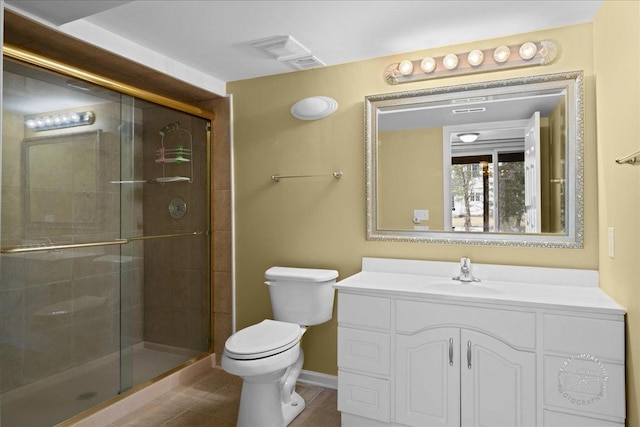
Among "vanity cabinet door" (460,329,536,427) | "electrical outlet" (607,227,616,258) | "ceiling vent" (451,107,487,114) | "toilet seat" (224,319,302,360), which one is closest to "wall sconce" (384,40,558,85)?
"ceiling vent" (451,107,487,114)

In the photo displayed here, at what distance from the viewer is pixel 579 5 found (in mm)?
1958

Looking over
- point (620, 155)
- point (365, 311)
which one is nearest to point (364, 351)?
point (365, 311)

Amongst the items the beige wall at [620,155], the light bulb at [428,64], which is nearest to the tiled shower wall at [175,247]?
the light bulb at [428,64]

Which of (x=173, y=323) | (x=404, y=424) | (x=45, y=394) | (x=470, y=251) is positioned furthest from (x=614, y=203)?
(x=45, y=394)

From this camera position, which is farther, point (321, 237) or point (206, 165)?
point (206, 165)

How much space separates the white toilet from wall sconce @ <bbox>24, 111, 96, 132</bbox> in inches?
55.8

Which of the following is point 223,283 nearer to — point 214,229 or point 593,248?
point 214,229

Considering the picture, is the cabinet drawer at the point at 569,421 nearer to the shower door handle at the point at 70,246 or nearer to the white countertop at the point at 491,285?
the white countertop at the point at 491,285

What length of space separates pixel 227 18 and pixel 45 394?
224cm

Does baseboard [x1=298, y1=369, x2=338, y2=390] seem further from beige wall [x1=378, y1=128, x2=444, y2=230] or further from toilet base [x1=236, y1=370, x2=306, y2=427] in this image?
beige wall [x1=378, y1=128, x2=444, y2=230]

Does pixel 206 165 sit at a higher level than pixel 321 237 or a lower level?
higher

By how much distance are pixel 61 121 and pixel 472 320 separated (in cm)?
238

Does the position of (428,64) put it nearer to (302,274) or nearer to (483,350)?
(302,274)

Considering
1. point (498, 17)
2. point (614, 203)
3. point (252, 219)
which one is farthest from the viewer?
point (252, 219)
